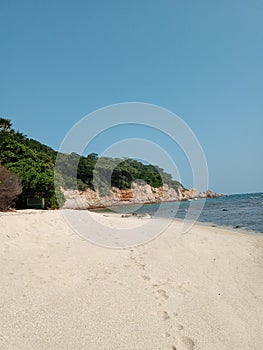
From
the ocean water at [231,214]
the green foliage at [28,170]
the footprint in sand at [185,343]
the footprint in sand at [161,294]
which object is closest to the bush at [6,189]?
the green foliage at [28,170]

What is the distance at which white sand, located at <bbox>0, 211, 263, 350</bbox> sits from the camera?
11.3 ft

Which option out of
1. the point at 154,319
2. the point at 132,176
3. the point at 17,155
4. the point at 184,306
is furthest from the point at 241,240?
the point at 132,176

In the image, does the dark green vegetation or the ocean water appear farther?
the dark green vegetation

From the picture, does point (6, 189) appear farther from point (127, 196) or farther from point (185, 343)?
point (127, 196)

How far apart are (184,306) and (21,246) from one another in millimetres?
4725

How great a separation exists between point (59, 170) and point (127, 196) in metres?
30.3

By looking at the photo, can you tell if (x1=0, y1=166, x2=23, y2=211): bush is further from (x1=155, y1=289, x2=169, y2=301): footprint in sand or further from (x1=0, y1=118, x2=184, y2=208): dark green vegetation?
(x1=155, y1=289, x2=169, y2=301): footprint in sand

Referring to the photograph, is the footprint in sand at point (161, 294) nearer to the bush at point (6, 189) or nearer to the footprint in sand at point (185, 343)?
the footprint in sand at point (185, 343)

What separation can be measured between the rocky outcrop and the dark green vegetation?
5.94ft

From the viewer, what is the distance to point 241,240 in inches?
482

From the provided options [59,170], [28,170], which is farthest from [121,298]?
[59,170]

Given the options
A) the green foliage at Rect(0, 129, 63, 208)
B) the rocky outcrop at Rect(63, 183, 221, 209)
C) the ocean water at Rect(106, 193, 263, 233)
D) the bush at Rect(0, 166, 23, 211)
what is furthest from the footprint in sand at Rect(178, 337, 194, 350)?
the rocky outcrop at Rect(63, 183, 221, 209)

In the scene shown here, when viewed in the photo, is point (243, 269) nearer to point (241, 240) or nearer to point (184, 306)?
point (184, 306)

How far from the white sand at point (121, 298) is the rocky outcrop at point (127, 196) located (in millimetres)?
34327
